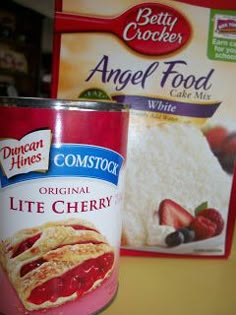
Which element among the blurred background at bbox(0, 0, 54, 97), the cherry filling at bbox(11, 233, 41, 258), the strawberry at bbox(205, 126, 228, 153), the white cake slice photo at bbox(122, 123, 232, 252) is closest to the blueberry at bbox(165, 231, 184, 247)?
the white cake slice photo at bbox(122, 123, 232, 252)

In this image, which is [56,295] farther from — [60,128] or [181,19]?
[181,19]

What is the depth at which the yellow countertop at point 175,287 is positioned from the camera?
446mm

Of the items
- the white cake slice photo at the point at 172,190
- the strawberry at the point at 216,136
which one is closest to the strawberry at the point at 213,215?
the white cake slice photo at the point at 172,190

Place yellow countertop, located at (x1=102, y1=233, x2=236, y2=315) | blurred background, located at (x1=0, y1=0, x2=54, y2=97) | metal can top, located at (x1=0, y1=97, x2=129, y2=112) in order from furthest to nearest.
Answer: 1. blurred background, located at (x1=0, y1=0, x2=54, y2=97)
2. yellow countertop, located at (x1=102, y1=233, x2=236, y2=315)
3. metal can top, located at (x1=0, y1=97, x2=129, y2=112)

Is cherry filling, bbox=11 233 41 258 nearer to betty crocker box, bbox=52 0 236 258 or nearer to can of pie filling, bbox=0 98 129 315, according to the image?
can of pie filling, bbox=0 98 129 315

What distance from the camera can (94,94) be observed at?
50cm

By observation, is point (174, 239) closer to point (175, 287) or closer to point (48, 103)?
point (175, 287)

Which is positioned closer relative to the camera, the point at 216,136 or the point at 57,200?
the point at 57,200

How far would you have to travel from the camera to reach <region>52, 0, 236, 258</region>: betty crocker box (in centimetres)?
49

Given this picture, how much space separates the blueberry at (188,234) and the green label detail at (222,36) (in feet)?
0.87

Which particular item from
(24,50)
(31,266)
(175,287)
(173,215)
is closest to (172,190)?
(173,215)

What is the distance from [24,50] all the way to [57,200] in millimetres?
2129

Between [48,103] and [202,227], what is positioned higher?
[48,103]

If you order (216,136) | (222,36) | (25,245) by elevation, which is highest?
(222,36)
